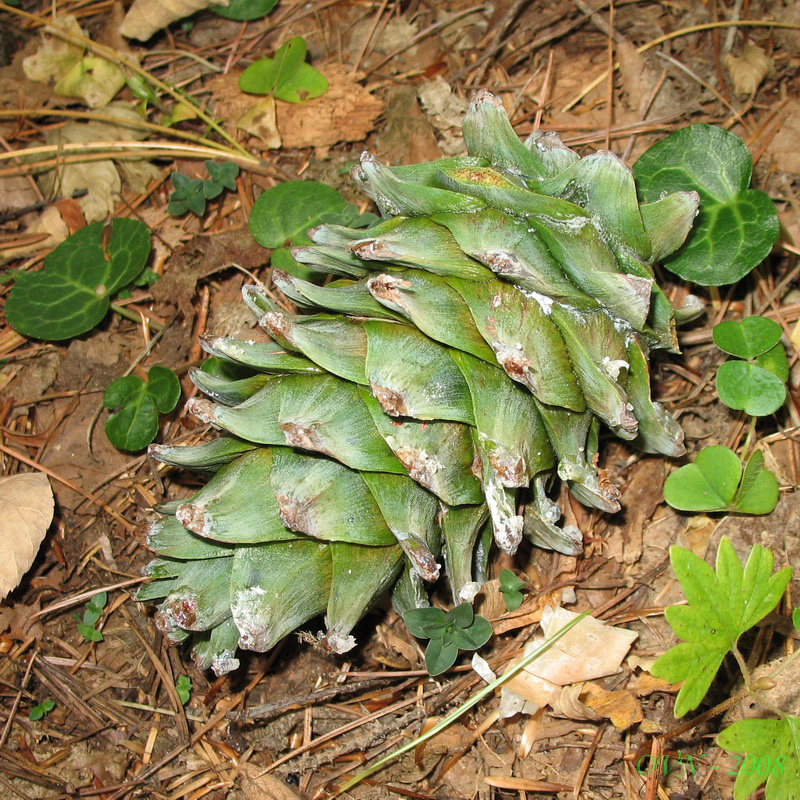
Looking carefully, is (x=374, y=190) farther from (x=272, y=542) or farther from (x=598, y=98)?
(x=598, y=98)

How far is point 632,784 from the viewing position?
2.23 m

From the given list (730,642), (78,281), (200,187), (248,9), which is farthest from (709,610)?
(248,9)

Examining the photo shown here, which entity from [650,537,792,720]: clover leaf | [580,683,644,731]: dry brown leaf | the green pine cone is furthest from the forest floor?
the green pine cone

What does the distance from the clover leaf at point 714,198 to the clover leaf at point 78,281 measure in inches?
80.8

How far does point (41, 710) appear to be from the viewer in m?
2.51

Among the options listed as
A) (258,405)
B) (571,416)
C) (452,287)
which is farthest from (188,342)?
(571,416)

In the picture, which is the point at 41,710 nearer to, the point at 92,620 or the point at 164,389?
the point at 92,620

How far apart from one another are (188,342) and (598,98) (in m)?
2.00

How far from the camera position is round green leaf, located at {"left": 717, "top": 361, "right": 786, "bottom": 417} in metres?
2.38

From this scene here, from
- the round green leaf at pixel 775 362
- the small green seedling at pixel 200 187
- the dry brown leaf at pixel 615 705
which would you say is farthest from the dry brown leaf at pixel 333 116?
the dry brown leaf at pixel 615 705

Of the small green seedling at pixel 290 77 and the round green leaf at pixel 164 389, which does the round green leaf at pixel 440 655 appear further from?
the small green seedling at pixel 290 77

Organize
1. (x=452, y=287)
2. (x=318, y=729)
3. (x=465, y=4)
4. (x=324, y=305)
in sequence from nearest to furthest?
(x=452, y=287) < (x=324, y=305) < (x=318, y=729) < (x=465, y=4)

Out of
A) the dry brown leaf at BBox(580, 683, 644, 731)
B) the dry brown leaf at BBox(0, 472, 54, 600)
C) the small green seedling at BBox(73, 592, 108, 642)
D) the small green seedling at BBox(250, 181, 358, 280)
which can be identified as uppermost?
the small green seedling at BBox(250, 181, 358, 280)

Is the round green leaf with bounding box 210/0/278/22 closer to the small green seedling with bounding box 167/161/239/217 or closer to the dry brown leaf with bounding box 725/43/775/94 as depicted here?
the small green seedling with bounding box 167/161/239/217
